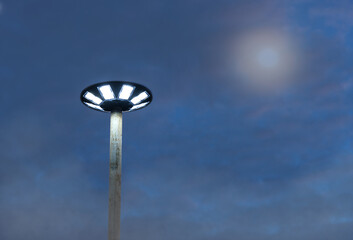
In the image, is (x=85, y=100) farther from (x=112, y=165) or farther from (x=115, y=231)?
(x=115, y=231)

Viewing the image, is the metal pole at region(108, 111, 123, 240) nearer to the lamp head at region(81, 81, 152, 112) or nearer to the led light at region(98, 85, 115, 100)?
the lamp head at region(81, 81, 152, 112)

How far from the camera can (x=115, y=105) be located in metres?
17.9

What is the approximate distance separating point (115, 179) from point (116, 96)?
280cm

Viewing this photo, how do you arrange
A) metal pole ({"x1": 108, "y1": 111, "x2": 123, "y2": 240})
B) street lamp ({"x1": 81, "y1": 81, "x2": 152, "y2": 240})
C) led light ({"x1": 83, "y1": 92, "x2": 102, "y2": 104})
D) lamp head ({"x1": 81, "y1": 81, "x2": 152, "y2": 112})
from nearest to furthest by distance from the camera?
metal pole ({"x1": 108, "y1": 111, "x2": 123, "y2": 240}), street lamp ({"x1": 81, "y1": 81, "x2": 152, "y2": 240}), lamp head ({"x1": 81, "y1": 81, "x2": 152, "y2": 112}), led light ({"x1": 83, "y1": 92, "x2": 102, "y2": 104})

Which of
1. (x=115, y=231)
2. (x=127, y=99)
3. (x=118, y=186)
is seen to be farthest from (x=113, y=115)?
(x=115, y=231)

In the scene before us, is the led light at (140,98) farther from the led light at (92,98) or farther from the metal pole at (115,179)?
the led light at (92,98)

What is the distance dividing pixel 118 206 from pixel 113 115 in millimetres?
3195

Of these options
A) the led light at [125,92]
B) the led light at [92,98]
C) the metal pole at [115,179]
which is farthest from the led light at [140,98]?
the led light at [92,98]

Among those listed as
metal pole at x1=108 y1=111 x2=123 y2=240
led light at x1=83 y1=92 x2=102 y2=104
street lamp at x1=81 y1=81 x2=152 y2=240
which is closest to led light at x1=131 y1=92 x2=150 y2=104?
street lamp at x1=81 y1=81 x2=152 y2=240

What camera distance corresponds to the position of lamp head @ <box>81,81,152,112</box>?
17078 millimetres

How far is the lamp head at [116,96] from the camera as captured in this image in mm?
17078

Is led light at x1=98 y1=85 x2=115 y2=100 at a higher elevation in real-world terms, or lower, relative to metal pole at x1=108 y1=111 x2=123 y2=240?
higher

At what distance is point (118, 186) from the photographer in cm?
1712

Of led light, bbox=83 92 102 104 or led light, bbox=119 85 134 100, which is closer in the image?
led light, bbox=119 85 134 100
